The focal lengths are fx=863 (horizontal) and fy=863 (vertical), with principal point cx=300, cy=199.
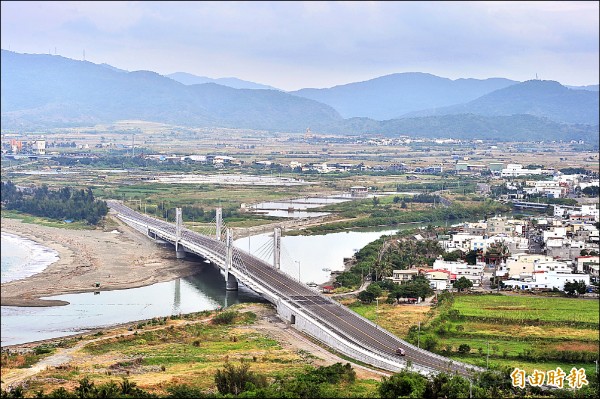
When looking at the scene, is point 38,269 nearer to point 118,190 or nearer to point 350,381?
point 350,381

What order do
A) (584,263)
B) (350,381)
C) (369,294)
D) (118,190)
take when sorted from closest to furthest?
1. (350,381)
2. (369,294)
3. (584,263)
4. (118,190)

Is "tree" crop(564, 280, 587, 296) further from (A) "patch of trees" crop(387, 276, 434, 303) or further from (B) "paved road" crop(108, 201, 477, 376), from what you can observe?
(B) "paved road" crop(108, 201, 477, 376)

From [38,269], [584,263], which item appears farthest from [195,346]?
[584,263]

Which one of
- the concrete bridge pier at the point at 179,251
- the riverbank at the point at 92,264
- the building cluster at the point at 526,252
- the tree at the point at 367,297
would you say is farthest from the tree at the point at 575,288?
the concrete bridge pier at the point at 179,251

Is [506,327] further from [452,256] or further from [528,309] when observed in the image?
[452,256]

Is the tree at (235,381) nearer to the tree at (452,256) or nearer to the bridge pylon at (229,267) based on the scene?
the bridge pylon at (229,267)

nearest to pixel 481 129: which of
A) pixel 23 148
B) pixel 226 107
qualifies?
pixel 226 107
